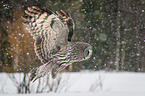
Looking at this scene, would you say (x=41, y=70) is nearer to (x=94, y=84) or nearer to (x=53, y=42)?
(x=53, y=42)

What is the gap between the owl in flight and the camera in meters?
0.70

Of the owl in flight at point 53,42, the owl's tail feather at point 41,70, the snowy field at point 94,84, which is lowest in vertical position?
the snowy field at point 94,84

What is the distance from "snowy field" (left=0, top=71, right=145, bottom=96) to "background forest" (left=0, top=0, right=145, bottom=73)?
51mm

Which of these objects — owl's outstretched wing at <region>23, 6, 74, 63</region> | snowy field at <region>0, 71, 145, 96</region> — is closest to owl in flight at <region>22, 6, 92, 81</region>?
owl's outstretched wing at <region>23, 6, 74, 63</region>

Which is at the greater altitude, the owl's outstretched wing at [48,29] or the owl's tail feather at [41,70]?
the owl's outstretched wing at [48,29]

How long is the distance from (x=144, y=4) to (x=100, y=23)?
38 cm

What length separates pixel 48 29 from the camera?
2.34 ft

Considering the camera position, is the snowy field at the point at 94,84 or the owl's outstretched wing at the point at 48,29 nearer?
the owl's outstretched wing at the point at 48,29

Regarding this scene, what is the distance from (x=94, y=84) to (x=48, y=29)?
580mm

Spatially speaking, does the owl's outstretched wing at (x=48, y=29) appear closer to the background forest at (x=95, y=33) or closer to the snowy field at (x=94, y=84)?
the background forest at (x=95, y=33)

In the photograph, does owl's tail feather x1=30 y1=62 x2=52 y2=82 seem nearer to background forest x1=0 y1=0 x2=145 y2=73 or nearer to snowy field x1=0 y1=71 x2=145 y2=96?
background forest x1=0 y1=0 x2=145 y2=73

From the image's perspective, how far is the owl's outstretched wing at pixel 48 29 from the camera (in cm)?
70

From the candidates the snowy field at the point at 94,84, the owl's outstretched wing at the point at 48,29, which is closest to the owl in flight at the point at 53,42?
the owl's outstretched wing at the point at 48,29

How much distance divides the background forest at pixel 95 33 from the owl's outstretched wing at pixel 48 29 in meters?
0.09
